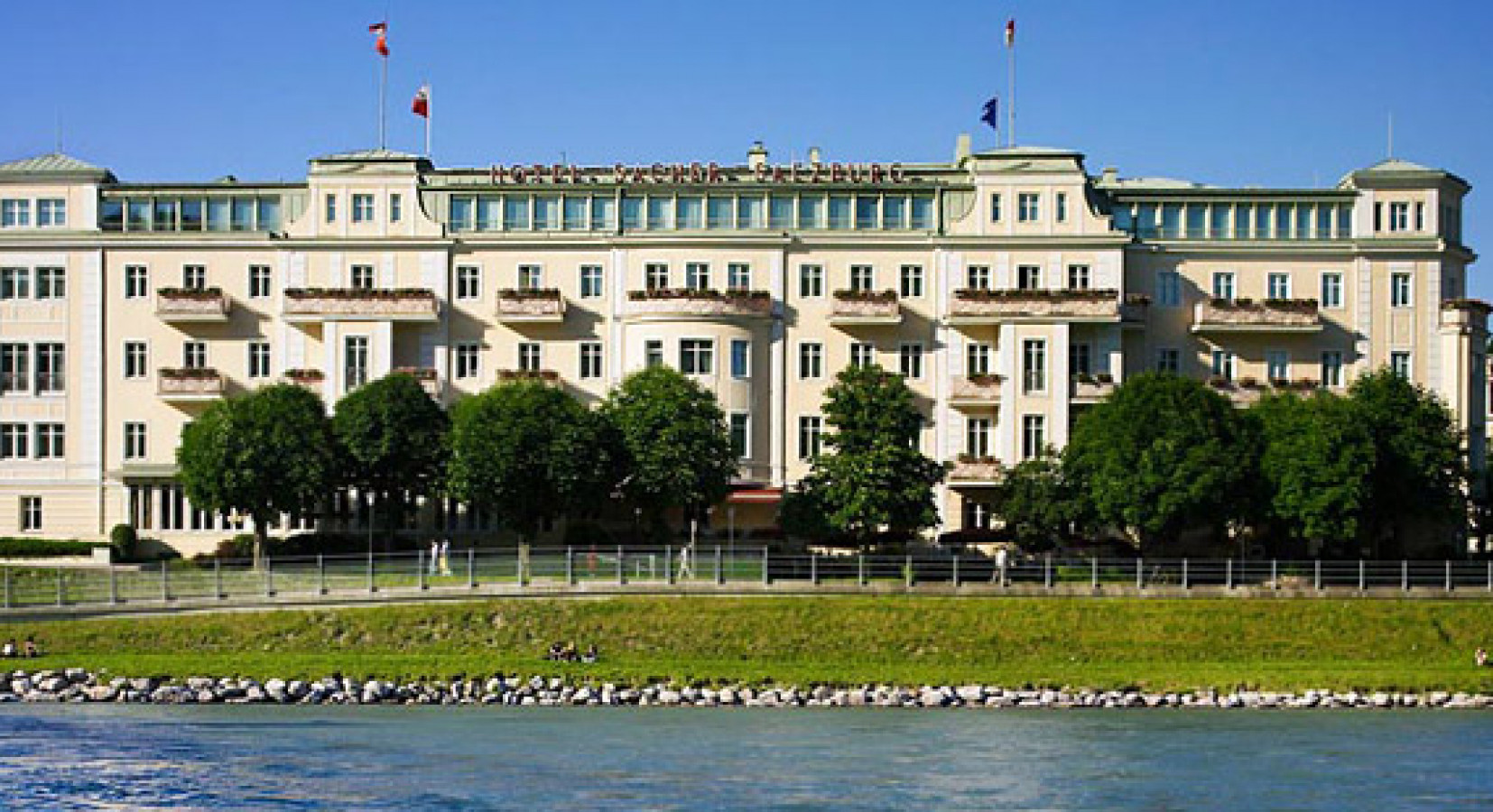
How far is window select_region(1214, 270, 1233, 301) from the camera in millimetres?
93312

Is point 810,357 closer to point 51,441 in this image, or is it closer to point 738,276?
point 738,276

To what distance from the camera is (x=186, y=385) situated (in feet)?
301

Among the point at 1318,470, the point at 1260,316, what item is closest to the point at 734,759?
the point at 1318,470

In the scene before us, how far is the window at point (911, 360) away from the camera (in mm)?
92125

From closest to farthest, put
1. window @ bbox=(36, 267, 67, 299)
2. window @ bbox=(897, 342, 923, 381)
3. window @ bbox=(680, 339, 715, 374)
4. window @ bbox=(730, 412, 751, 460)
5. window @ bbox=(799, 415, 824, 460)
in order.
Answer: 1. window @ bbox=(680, 339, 715, 374)
2. window @ bbox=(730, 412, 751, 460)
3. window @ bbox=(799, 415, 824, 460)
4. window @ bbox=(897, 342, 923, 381)
5. window @ bbox=(36, 267, 67, 299)

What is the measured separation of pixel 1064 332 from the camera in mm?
89875

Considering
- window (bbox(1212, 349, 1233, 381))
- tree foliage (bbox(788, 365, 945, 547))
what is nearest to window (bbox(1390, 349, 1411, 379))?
window (bbox(1212, 349, 1233, 381))

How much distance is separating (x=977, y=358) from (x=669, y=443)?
699 inches

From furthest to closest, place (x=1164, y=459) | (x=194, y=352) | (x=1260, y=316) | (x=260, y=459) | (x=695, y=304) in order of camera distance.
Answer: (x=194, y=352) < (x=1260, y=316) < (x=695, y=304) < (x=260, y=459) < (x=1164, y=459)

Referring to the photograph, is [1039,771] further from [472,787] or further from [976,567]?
[976,567]

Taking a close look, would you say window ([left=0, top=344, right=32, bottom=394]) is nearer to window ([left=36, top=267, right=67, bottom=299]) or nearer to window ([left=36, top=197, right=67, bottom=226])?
window ([left=36, top=267, right=67, bottom=299])

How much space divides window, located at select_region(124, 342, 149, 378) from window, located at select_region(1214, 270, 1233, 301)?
47.2 metres

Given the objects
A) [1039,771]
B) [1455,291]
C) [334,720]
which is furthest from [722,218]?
[1039,771]

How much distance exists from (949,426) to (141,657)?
128 feet
